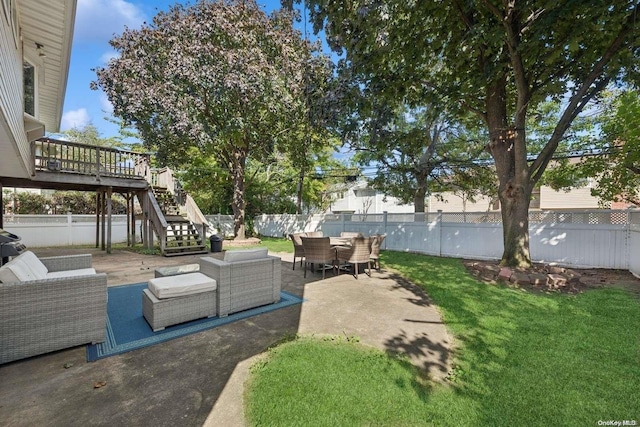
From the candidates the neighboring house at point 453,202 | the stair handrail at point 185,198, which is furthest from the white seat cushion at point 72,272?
the neighboring house at point 453,202

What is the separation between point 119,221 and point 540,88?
55.2 feet

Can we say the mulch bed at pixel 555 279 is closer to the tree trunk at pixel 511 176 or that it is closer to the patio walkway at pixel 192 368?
the tree trunk at pixel 511 176

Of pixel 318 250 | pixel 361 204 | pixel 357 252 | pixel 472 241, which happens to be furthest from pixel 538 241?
pixel 361 204

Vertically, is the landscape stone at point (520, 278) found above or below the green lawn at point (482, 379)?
above

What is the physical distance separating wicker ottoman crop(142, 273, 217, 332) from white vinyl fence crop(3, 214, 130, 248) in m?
11.7

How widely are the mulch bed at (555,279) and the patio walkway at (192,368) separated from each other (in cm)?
231

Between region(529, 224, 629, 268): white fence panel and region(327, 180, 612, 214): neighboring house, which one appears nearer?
region(529, 224, 629, 268): white fence panel

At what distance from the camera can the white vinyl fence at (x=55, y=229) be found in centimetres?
1122

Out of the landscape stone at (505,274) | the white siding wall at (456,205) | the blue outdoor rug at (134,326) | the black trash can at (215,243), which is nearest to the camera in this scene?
the blue outdoor rug at (134,326)

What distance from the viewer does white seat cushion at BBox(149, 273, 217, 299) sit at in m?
3.45

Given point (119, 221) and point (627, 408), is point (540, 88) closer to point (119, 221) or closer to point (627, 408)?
point (627, 408)

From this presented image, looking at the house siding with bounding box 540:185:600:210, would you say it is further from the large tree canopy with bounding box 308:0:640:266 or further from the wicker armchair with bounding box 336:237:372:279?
the wicker armchair with bounding box 336:237:372:279

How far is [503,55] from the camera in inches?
220

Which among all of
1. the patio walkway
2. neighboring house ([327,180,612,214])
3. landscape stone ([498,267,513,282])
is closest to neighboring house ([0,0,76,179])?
the patio walkway
